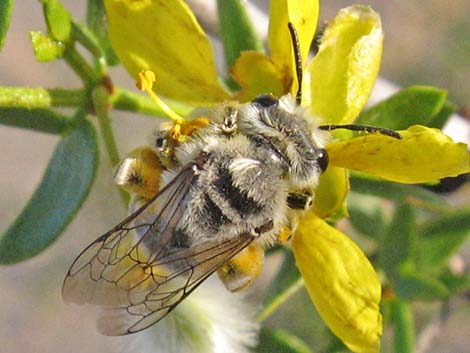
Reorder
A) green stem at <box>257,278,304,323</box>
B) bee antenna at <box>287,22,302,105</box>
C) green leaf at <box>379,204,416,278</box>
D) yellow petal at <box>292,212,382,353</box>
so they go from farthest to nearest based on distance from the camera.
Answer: green leaf at <box>379,204,416,278</box>, green stem at <box>257,278,304,323</box>, bee antenna at <box>287,22,302,105</box>, yellow petal at <box>292,212,382,353</box>

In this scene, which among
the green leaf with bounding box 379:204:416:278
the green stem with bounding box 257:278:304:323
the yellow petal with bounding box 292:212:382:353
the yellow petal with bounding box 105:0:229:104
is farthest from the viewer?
the green leaf with bounding box 379:204:416:278

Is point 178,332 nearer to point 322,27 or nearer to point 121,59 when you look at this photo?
point 121,59

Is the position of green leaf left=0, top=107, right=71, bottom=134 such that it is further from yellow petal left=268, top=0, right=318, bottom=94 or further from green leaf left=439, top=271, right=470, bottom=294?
green leaf left=439, top=271, right=470, bottom=294

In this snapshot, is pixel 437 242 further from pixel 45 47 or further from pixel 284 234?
pixel 45 47

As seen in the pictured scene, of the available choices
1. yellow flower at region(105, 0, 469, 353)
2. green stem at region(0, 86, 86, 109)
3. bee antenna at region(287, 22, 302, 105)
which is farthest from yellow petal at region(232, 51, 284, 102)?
green stem at region(0, 86, 86, 109)

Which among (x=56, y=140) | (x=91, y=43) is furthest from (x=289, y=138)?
(x=56, y=140)

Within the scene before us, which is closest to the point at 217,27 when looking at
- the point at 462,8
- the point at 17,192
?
the point at 17,192
